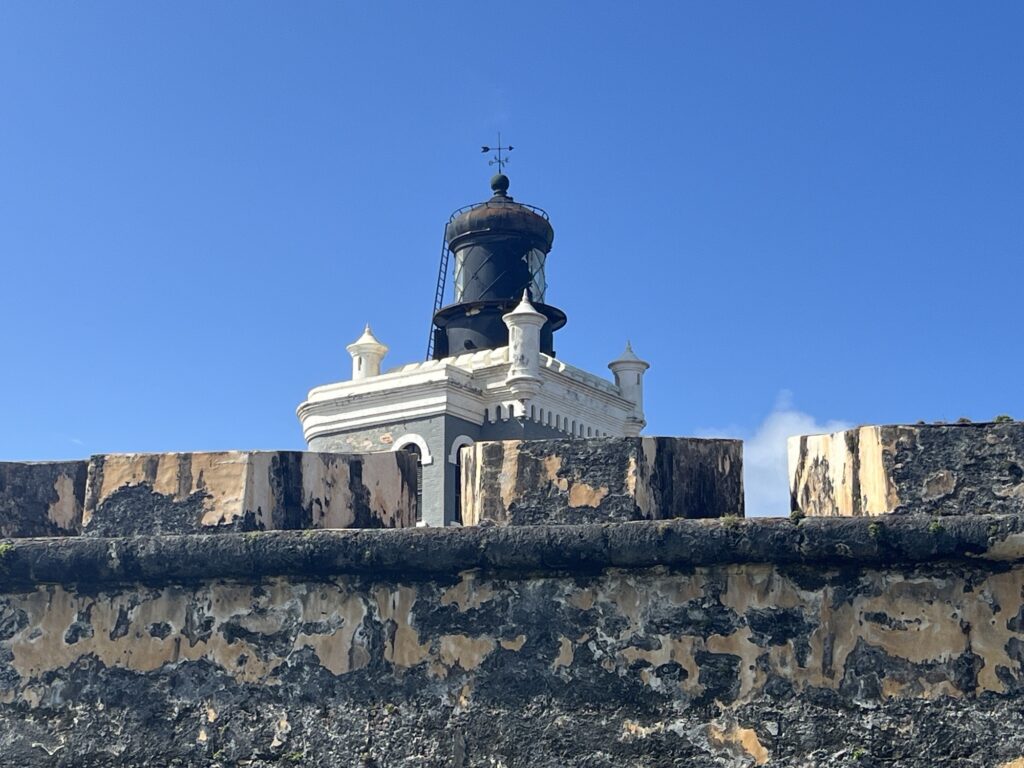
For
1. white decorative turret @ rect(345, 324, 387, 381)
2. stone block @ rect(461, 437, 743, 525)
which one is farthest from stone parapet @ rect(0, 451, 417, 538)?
white decorative turret @ rect(345, 324, 387, 381)

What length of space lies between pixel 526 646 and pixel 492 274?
25621 millimetres

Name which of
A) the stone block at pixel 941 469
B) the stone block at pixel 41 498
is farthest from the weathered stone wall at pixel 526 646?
the stone block at pixel 41 498

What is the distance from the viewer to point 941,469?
172 inches

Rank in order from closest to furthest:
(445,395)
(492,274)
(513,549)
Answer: (513,549)
(445,395)
(492,274)

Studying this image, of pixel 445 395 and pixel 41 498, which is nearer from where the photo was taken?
pixel 41 498

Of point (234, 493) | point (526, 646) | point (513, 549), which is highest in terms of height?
point (234, 493)

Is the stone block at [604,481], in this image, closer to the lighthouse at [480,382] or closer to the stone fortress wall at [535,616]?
the stone fortress wall at [535,616]

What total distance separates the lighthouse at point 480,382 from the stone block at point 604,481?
66.9ft

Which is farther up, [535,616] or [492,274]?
[492,274]

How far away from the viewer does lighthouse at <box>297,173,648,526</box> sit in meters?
26.6

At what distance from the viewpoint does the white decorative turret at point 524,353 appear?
26844mm

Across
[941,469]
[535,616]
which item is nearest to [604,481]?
[535,616]

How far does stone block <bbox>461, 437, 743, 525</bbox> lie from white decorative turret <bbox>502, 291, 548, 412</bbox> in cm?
2199

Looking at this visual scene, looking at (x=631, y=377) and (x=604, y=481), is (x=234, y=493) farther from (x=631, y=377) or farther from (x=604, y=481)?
(x=631, y=377)
